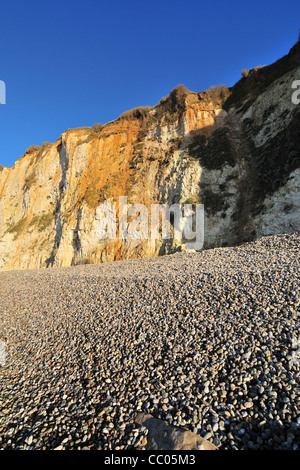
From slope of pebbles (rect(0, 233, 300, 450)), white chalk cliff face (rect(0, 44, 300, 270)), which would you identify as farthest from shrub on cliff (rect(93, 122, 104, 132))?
slope of pebbles (rect(0, 233, 300, 450))

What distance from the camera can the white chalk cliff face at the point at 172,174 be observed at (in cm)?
1919

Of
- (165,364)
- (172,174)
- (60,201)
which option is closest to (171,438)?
(165,364)

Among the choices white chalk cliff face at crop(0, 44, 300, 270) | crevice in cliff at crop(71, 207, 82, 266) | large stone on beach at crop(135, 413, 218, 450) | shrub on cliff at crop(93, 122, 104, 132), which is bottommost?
large stone on beach at crop(135, 413, 218, 450)

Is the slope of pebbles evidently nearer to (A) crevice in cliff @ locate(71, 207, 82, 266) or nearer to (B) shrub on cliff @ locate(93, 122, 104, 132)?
(A) crevice in cliff @ locate(71, 207, 82, 266)

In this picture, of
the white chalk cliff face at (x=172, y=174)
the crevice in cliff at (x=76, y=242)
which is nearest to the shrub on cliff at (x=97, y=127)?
the white chalk cliff face at (x=172, y=174)

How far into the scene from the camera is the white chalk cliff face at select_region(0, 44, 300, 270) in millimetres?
19188

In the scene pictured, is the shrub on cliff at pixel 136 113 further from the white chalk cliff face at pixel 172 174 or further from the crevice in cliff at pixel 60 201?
the crevice in cliff at pixel 60 201

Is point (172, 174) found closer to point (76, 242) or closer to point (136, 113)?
point (136, 113)

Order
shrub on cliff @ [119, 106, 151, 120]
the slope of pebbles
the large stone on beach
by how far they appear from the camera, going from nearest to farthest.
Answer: the large stone on beach → the slope of pebbles → shrub on cliff @ [119, 106, 151, 120]

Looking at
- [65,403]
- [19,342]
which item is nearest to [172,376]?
[65,403]

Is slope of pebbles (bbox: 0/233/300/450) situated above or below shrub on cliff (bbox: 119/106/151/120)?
below

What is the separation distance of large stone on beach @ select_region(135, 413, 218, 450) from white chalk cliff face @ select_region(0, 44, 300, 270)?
1593 cm

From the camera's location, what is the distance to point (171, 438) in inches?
140
